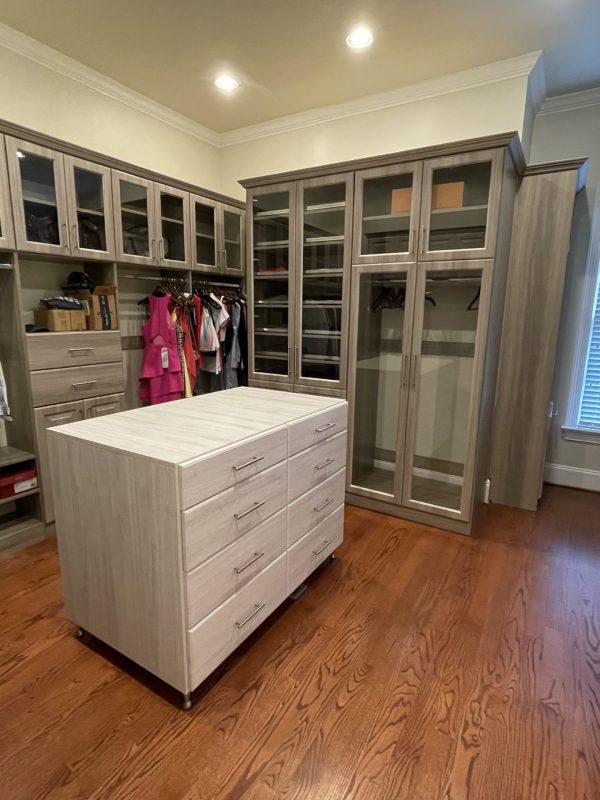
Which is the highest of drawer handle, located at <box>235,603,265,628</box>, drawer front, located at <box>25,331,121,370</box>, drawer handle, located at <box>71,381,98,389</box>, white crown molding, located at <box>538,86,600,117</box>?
white crown molding, located at <box>538,86,600,117</box>

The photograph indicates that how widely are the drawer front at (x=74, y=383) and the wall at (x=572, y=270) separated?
335 cm

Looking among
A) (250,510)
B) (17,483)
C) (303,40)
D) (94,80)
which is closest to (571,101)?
(303,40)

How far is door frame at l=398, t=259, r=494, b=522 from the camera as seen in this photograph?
8.20 ft

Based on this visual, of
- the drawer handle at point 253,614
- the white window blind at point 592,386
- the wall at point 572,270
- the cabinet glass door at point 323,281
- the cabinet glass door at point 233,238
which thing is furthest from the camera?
the cabinet glass door at point 233,238

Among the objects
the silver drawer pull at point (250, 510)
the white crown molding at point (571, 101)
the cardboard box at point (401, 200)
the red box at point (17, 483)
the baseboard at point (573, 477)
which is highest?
the white crown molding at point (571, 101)

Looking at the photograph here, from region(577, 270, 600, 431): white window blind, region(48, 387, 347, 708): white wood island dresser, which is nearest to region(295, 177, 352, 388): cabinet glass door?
region(48, 387, 347, 708): white wood island dresser

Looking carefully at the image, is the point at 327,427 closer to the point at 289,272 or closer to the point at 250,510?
the point at 250,510

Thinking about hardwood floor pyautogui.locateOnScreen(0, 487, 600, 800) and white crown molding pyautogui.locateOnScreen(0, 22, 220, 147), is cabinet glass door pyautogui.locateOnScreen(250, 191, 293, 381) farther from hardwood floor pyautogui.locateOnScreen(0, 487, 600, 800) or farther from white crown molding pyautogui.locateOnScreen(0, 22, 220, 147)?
hardwood floor pyautogui.locateOnScreen(0, 487, 600, 800)

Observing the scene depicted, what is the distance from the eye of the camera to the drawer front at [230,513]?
1.36m

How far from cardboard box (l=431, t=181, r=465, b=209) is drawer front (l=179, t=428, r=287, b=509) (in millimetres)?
1810

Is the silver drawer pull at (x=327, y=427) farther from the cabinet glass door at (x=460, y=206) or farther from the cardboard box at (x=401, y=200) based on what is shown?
the cardboard box at (x=401, y=200)

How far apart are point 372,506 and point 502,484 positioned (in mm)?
1009

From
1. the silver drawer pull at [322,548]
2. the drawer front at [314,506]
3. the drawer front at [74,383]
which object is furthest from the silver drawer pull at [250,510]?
the drawer front at [74,383]

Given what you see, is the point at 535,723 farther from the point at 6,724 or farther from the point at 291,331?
the point at 291,331
